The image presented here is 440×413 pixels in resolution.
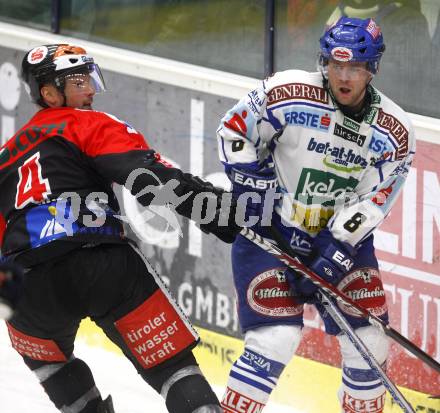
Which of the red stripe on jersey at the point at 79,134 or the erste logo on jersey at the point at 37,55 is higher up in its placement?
the erste logo on jersey at the point at 37,55

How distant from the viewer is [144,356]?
13.2 feet

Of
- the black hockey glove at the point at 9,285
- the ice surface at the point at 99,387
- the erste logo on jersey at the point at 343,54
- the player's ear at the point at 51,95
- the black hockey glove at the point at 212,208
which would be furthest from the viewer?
the ice surface at the point at 99,387

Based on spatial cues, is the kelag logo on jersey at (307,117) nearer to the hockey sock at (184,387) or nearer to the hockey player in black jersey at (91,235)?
the hockey player in black jersey at (91,235)

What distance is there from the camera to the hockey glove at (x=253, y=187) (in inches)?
165

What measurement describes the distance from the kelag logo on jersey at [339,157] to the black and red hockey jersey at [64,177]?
490 mm

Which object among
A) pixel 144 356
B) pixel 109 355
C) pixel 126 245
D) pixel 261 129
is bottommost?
pixel 109 355

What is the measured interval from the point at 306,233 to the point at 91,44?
6.96ft

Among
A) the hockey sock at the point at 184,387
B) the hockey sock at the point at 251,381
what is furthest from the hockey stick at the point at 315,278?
the hockey sock at the point at 184,387

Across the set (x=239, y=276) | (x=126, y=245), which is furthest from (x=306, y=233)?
(x=126, y=245)

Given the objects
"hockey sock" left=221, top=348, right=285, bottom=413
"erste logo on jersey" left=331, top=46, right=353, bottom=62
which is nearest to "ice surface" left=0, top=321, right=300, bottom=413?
"hockey sock" left=221, top=348, right=285, bottom=413

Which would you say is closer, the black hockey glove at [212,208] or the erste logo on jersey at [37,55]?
the black hockey glove at [212,208]

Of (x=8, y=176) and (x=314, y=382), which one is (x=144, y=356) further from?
(x=314, y=382)

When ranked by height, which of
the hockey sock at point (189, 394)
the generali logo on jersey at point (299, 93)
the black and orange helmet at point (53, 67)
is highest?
the black and orange helmet at point (53, 67)

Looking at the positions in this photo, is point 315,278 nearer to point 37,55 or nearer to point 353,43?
point 353,43
